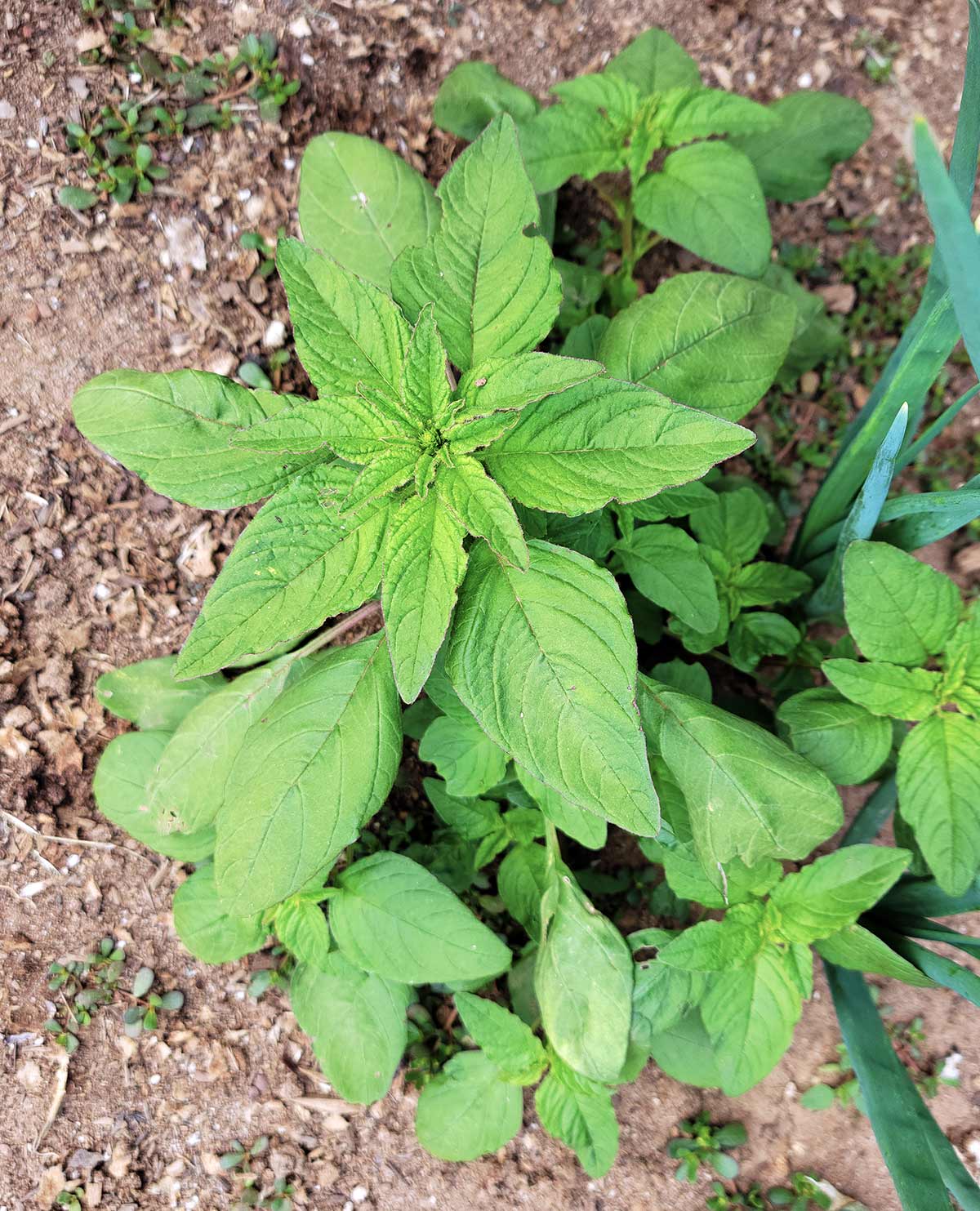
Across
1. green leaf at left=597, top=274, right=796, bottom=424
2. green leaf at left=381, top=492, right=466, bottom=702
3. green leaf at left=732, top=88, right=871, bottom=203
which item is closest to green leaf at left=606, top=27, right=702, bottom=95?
green leaf at left=732, top=88, right=871, bottom=203

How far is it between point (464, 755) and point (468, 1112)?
0.88 m

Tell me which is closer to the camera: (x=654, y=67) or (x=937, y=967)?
(x=937, y=967)

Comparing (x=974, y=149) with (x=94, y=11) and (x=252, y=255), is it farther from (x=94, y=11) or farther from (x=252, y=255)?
(x=94, y=11)

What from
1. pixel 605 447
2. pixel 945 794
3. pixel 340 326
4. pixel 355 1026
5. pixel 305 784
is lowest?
pixel 355 1026

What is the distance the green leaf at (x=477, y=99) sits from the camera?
81.0 inches

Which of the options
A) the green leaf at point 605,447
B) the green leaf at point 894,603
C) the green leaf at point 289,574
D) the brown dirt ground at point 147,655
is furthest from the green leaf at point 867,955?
the green leaf at point 289,574

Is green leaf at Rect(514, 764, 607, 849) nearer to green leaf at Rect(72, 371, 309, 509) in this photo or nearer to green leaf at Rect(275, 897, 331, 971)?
green leaf at Rect(275, 897, 331, 971)

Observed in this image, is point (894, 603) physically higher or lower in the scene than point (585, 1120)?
higher

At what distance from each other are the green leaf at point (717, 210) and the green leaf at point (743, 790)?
1.02 meters

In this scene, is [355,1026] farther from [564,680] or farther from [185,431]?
[185,431]

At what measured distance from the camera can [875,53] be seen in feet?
8.23

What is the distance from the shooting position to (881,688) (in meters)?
1.73

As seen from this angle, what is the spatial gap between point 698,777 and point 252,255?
173 cm

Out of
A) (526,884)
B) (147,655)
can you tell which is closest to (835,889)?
(526,884)
